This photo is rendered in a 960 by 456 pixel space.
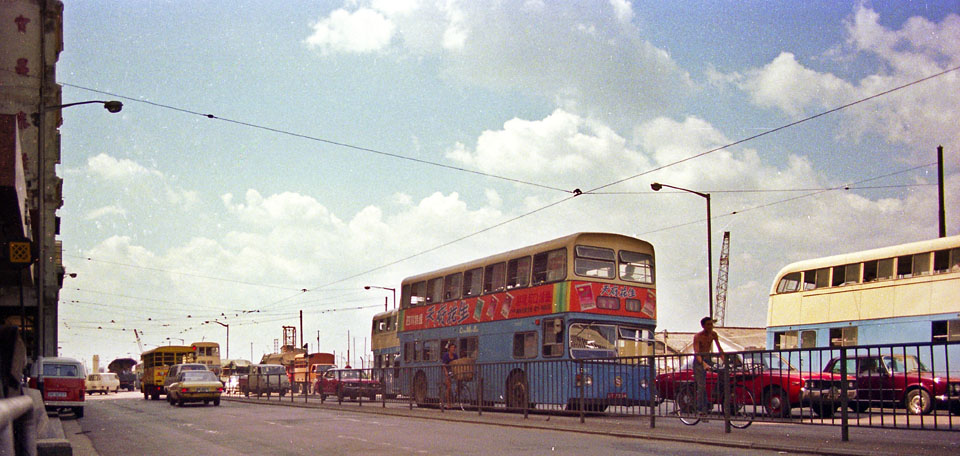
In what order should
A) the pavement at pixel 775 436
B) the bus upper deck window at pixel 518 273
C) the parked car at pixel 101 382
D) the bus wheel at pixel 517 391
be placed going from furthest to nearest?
the parked car at pixel 101 382 → the bus upper deck window at pixel 518 273 → the bus wheel at pixel 517 391 → the pavement at pixel 775 436

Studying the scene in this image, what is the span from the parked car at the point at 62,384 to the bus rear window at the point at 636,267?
48.8 feet

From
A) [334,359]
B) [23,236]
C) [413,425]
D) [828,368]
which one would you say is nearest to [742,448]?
[828,368]

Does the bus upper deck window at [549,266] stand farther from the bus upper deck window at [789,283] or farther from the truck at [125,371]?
the truck at [125,371]

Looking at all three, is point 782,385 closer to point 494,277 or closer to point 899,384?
point 899,384

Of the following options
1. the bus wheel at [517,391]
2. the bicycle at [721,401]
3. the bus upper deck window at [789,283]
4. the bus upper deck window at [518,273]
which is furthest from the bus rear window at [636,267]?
the bus upper deck window at [789,283]

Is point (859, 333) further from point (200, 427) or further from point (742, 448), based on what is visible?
point (200, 427)

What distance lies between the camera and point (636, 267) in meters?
21.4

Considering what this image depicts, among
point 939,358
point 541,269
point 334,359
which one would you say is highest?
point 541,269

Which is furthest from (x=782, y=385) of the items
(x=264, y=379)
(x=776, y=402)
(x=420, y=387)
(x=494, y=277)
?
(x=264, y=379)

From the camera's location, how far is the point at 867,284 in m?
24.0

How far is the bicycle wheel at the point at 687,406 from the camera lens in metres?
13.6

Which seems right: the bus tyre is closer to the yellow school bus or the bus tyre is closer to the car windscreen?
the car windscreen

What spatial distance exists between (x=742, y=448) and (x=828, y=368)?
151 cm

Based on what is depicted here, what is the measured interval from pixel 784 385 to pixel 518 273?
11617mm
